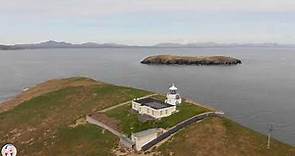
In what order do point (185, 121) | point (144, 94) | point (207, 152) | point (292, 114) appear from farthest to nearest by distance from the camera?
point (292, 114) → point (144, 94) → point (185, 121) → point (207, 152)

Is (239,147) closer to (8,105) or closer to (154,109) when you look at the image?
(154,109)

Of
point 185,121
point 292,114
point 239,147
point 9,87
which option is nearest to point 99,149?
point 185,121

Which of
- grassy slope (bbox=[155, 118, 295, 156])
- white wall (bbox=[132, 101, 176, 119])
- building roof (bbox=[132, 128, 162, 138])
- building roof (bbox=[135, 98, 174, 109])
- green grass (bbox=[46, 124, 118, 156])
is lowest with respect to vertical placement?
green grass (bbox=[46, 124, 118, 156])

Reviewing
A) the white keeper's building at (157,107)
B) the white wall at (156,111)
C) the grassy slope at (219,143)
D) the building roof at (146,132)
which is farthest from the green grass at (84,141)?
the grassy slope at (219,143)

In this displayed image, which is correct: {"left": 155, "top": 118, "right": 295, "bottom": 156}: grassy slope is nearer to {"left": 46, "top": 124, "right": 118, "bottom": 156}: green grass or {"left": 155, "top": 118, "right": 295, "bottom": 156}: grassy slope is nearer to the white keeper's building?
the white keeper's building

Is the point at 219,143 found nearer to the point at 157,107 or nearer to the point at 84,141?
the point at 157,107

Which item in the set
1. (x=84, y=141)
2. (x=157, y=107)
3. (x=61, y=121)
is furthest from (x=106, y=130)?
(x=61, y=121)

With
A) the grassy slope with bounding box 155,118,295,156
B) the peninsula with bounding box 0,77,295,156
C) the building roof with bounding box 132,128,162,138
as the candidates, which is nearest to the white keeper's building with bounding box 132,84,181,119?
the peninsula with bounding box 0,77,295,156
